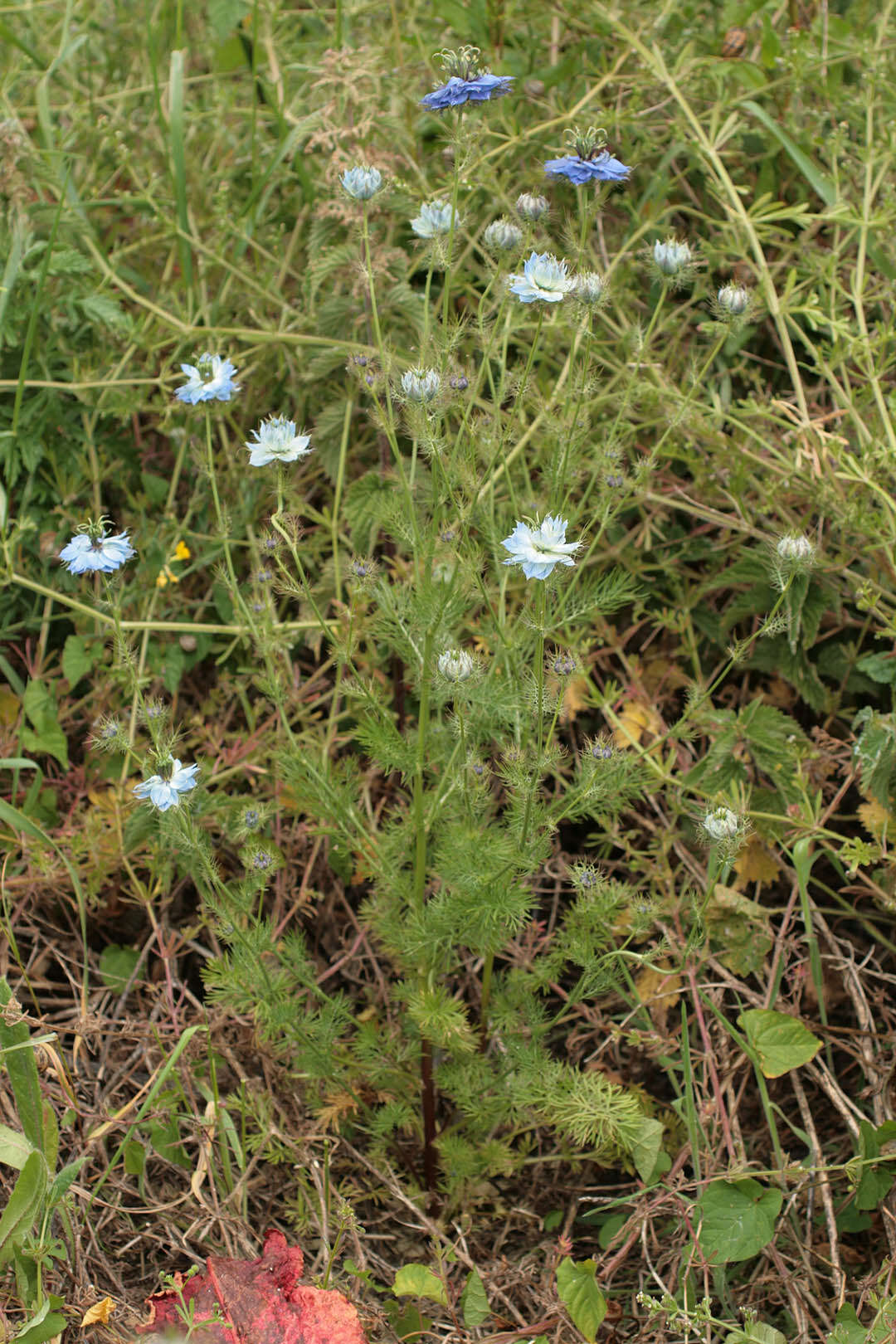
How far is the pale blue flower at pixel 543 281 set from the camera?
4.91 feet

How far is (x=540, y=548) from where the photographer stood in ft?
4.80

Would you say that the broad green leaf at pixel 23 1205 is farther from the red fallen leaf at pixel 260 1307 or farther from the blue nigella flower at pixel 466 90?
the blue nigella flower at pixel 466 90

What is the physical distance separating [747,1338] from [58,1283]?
0.88m

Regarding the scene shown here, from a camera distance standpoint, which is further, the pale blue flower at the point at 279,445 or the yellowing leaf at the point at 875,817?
the yellowing leaf at the point at 875,817

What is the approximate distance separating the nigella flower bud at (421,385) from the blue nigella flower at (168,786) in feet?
1.77

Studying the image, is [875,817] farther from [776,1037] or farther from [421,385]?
[421,385]

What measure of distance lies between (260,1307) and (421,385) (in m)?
1.15

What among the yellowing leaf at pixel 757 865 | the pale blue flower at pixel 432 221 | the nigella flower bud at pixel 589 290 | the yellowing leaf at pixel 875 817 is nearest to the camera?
the nigella flower bud at pixel 589 290

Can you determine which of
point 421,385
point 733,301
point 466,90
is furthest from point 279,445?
point 733,301

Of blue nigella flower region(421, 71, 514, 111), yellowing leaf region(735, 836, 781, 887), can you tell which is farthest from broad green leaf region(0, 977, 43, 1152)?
blue nigella flower region(421, 71, 514, 111)

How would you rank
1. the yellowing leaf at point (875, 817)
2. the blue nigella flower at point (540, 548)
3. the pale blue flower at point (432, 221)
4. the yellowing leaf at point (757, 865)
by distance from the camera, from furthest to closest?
the yellowing leaf at point (757, 865) → the yellowing leaf at point (875, 817) → the pale blue flower at point (432, 221) → the blue nigella flower at point (540, 548)

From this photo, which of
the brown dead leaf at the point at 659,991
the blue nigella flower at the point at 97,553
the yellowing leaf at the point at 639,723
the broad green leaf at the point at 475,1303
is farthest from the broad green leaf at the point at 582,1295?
the blue nigella flower at the point at 97,553

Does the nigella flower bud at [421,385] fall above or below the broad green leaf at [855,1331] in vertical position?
above

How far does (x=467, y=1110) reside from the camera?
178 cm
